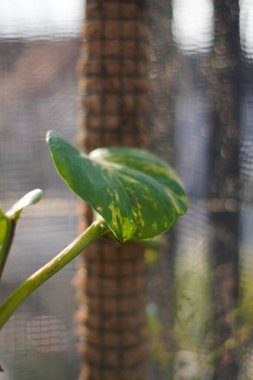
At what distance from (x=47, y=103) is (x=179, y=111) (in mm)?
246

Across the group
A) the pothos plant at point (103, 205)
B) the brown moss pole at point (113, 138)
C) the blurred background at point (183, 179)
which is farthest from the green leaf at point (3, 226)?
the blurred background at point (183, 179)

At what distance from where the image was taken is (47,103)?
3.09 feet

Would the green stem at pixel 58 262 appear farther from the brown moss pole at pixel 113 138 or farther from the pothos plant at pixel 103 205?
the brown moss pole at pixel 113 138

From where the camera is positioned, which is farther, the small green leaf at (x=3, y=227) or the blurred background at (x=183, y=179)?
the blurred background at (x=183, y=179)

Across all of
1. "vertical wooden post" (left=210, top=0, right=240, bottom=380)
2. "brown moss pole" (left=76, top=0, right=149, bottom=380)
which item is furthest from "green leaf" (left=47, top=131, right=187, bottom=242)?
"vertical wooden post" (left=210, top=0, right=240, bottom=380)

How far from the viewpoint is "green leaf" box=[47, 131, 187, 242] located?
340 mm

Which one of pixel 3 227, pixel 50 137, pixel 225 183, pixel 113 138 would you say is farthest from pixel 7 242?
pixel 225 183

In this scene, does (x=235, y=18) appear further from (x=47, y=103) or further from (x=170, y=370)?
(x=170, y=370)

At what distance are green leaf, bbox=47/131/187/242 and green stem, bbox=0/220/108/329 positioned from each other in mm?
27

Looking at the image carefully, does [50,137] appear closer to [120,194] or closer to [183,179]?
[120,194]

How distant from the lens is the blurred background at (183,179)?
2.76 feet

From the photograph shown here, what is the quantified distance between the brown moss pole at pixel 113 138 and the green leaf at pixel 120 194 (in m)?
0.27

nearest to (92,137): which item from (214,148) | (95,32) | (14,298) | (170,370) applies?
(95,32)

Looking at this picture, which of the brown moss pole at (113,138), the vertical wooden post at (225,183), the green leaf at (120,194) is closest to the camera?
the green leaf at (120,194)
